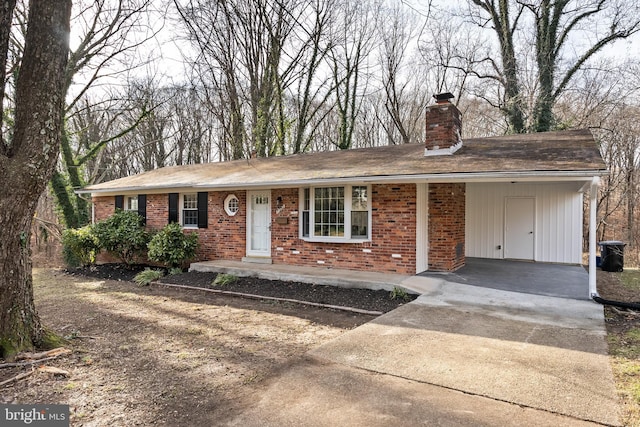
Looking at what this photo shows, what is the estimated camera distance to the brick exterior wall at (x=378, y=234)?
8211 millimetres

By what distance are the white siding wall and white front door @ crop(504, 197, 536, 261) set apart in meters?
0.11

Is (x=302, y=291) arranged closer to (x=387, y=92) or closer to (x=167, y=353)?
(x=167, y=353)

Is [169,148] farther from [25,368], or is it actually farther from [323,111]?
[25,368]

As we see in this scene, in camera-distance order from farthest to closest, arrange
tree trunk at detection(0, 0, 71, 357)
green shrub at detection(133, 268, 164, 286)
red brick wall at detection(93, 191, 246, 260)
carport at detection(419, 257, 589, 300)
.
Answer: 1. red brick wall at detection(93, 191, 246, 260)
2. green shrub at detection(133, 268, 164, 286)
3. carport at detection(419, 257, 589, 300)
4. tree trunk at detection(0, 0, 71, 357)

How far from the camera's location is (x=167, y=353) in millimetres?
4457

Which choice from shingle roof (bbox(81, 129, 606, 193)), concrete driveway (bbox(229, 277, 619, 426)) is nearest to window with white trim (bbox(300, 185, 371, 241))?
shingle roof (bbox(81, 129, 606, 193))

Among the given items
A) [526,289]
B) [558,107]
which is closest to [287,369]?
[526,289]

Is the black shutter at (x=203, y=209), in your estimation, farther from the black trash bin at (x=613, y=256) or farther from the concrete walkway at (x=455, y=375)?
the black trash bin at (x=613, y=256)

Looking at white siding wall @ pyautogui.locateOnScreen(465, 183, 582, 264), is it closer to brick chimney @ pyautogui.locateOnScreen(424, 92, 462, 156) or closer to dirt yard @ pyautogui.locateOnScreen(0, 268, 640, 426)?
dirt yard @ pyautogui.locateOnScreen(0, 268, 640, 426)

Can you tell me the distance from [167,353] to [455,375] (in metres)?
3.20

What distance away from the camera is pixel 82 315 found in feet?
21.1

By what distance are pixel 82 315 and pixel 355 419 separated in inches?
220

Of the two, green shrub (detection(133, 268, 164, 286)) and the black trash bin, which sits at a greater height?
the black trash bin

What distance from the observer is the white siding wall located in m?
10.2
